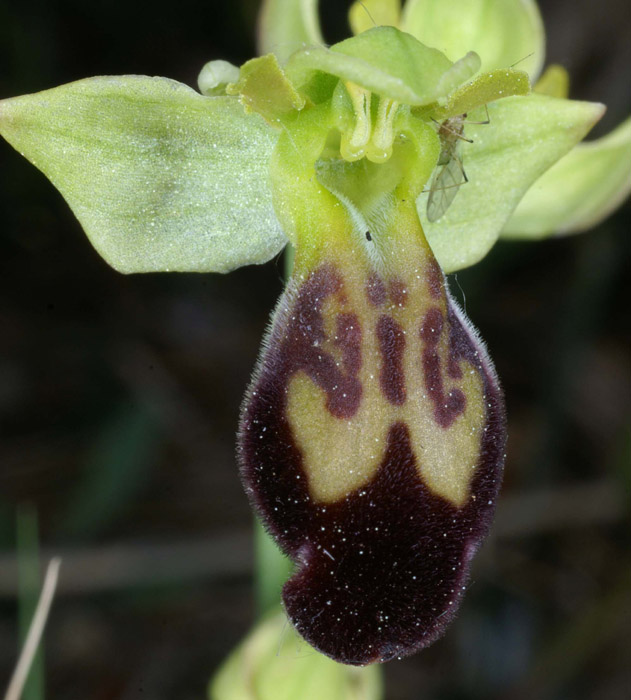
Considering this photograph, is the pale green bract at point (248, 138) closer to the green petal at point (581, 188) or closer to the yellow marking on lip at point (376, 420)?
the green petal at point (581, 188)

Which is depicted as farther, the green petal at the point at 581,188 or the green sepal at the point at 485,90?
the green petal at the point at 581,188

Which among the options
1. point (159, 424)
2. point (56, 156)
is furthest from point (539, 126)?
point (159, 424)

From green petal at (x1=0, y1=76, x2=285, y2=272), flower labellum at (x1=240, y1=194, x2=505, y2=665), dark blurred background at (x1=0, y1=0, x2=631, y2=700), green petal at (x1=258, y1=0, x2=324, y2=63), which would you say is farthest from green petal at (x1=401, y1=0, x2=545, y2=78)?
dark blurred background at (x1=0, y1=0, x2=631, y2=700)

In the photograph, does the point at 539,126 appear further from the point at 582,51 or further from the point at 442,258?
the point at 582,51

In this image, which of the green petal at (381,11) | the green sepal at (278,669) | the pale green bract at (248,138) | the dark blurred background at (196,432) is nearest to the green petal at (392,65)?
the pale green bract at (248,138)

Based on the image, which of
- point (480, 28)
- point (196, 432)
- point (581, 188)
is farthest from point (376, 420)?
point (196, 432)

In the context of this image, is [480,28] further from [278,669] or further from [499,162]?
[278,669]
